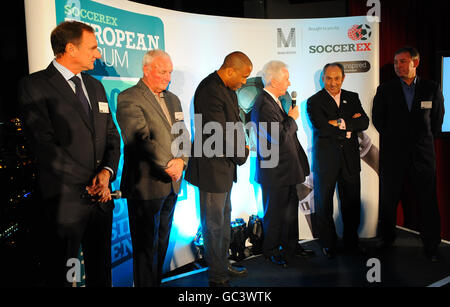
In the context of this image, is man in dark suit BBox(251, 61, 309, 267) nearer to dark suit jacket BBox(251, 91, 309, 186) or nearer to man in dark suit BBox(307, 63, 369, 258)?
dark suit jacket BBox(251, 91, 309, 186)

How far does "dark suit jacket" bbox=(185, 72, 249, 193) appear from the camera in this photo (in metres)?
2.78

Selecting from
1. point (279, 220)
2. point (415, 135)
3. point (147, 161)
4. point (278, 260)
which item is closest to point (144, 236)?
point (147, 161)

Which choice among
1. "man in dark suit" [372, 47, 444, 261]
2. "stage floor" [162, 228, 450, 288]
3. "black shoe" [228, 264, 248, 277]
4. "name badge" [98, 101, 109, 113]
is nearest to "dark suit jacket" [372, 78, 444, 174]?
"man in dark suit" [372, 47, 444, 261]

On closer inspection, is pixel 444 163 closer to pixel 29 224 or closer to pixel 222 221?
pixel 222 221

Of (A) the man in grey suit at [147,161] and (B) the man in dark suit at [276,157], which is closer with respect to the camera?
(A) the man in grey suit at [147,161]

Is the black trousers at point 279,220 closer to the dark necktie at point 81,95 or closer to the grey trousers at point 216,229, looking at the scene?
the grey trousers at point 216,229

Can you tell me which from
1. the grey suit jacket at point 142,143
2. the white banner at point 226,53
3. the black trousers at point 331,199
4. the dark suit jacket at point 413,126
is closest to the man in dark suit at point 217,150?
the grey suit jacket at point 142,143

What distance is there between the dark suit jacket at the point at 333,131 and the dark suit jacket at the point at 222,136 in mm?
1095

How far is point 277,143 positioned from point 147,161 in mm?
1291

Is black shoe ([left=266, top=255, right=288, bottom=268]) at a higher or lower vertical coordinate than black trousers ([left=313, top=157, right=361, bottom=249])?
lower

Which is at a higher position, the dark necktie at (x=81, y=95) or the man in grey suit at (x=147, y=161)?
the dark necktie at (x=81, y=95)

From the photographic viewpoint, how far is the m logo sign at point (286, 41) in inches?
154

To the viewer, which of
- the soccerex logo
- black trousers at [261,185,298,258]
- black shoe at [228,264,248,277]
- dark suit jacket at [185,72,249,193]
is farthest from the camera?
the soccerex logo

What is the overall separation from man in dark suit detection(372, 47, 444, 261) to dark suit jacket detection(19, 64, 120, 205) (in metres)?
2.88
